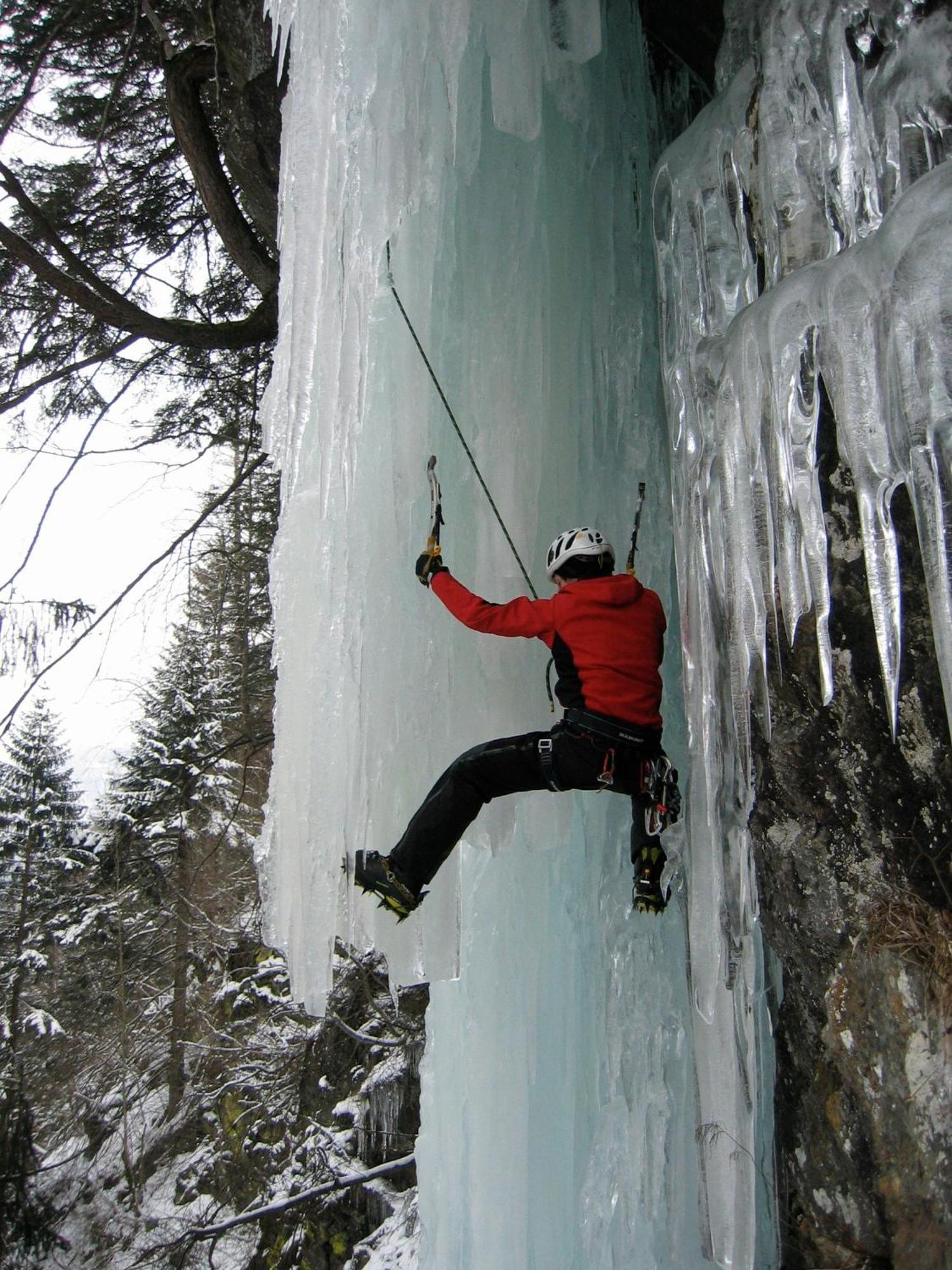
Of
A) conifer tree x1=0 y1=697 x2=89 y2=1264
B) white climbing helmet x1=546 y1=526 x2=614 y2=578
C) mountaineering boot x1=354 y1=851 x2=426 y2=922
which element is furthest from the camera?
conifer tree x1=0 y1=697 x2=89 y2=1264

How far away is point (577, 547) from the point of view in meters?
2.38

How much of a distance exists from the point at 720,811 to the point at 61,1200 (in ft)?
26.6

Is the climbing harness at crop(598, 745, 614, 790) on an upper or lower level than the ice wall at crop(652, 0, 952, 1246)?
lower

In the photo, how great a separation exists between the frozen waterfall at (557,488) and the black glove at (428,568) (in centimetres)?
22

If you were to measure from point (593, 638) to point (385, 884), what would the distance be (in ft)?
2.42

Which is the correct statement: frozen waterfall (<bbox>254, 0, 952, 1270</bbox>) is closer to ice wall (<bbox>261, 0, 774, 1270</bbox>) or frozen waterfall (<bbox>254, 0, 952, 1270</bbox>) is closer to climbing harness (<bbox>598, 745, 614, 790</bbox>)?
ice wall (<bbox>261, 0, 774, 1270</bbox>)

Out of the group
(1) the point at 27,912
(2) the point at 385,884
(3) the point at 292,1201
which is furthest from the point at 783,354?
(1) the point at 27,912

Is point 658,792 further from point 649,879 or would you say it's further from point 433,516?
point 433,516

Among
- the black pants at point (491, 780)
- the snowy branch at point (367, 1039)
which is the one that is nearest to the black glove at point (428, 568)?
the black pants at point (491, 780)

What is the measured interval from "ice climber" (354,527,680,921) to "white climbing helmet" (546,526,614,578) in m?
0.09

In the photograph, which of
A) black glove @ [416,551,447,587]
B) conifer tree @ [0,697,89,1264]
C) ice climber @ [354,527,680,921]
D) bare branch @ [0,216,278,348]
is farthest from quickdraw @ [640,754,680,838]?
conifer tree @ [0,697,89,1264]

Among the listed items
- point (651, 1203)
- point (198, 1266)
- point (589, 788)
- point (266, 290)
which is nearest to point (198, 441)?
point (266, 290)

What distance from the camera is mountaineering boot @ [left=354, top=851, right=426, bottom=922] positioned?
7.33ft

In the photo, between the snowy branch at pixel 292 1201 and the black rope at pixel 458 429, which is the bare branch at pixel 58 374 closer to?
the black rope at pixel 458 429
